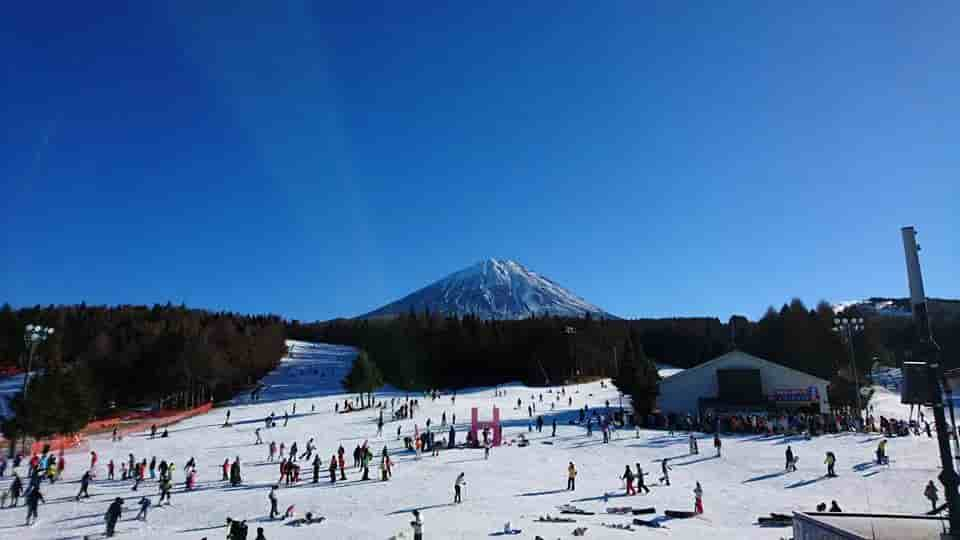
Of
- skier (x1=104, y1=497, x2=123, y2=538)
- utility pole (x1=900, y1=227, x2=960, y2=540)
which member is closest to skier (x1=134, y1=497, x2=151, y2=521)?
skier (x1=104, y1=497, x2=123, y2=538)

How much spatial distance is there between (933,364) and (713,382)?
4962 centimetres

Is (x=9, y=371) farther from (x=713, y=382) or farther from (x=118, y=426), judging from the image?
(x=713, y=382)

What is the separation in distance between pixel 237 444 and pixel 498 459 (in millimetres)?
17793

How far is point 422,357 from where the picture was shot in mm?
90688

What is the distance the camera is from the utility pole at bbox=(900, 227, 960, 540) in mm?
8680

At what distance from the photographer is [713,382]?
183ft

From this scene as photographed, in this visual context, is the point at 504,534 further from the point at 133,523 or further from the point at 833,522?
the point at 133,523

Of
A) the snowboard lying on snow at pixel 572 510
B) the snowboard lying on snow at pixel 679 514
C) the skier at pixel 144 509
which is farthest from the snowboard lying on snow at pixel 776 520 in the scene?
the skier at pixel 144 509

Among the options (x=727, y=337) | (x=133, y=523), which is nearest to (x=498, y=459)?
(x=133, y=523)

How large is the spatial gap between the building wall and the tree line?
153ft

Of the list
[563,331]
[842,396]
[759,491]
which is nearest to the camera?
[759,491]

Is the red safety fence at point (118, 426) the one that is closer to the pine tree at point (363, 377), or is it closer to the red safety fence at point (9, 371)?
the pine tree at point (363, 377)

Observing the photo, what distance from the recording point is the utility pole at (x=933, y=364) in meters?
8.68

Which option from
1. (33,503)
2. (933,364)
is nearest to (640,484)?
(933,364)
